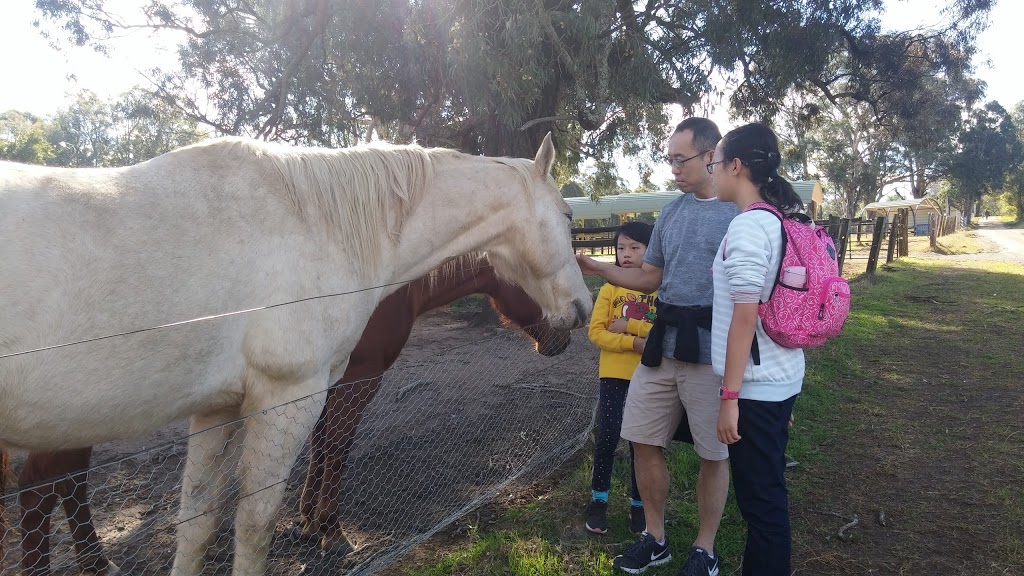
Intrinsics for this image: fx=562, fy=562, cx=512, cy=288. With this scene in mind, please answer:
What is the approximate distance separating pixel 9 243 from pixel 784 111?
509 inches

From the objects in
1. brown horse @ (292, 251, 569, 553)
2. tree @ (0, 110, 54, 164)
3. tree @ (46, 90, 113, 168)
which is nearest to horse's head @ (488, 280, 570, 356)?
brown horse @ (292, 251, 569, 553)

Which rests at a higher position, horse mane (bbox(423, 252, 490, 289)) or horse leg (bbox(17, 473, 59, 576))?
horse mane (bbox(423, 252, 490, 289))

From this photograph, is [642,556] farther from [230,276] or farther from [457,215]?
[230,276]

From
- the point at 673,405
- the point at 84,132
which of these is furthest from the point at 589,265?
the point at 84,132

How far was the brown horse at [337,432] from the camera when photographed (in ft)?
8.59

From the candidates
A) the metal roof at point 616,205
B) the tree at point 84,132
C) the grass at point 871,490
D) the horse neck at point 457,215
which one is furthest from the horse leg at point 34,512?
the tree at point 84,132

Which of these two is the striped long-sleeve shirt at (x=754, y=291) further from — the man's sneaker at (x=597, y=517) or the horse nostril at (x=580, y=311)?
the man's sneaker at (x=597, y=517)

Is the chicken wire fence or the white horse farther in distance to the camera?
the chicken wire fence

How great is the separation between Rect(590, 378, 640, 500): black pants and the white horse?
609mm

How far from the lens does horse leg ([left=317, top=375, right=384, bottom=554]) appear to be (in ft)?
9.93

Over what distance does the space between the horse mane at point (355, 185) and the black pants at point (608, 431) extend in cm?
152

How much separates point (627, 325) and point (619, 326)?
4 centimetres

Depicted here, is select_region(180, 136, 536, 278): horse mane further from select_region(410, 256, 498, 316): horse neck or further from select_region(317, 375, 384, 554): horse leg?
select_region(410, 256, 498, 316): horse neck

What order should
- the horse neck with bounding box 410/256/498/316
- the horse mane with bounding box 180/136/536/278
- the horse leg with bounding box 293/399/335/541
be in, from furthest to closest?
the horse neck with bounding box 410/256/498/316 < the horse leg with bounding box 293/399/335/541 < the horse mane with bounding box 180/136/536/278
